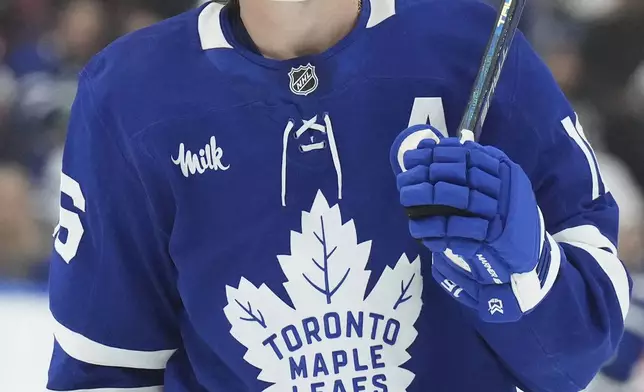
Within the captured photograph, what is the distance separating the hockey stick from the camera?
630 millimetres

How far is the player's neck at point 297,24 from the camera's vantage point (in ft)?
2.24

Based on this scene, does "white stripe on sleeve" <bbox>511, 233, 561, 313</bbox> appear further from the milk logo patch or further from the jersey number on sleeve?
the jersey number on sleeve

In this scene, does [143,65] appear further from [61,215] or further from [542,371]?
[542,371]

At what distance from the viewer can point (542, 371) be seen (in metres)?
0.68

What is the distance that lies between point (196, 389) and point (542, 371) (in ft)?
0.96


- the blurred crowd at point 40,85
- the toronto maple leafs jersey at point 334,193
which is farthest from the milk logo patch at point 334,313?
the blurred crowd at point 40,85

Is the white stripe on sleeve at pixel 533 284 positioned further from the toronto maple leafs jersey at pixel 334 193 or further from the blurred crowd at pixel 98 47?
the blurred crowd at pixel 98 47

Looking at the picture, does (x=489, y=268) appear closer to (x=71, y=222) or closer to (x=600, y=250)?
(x=600, y=250)

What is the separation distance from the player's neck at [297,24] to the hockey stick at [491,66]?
12 centimetres

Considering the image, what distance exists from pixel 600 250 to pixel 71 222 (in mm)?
416

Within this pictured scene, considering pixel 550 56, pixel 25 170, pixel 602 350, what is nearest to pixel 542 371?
pixel 602 350

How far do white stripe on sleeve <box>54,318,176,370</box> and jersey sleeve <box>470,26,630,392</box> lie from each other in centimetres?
30

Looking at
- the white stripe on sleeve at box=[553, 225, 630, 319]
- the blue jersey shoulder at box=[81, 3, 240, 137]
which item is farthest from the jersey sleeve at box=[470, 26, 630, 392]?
the blue jersey shoulder at box=[81, 3, 240, 137]

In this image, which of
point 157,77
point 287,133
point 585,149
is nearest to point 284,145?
point 287,133
